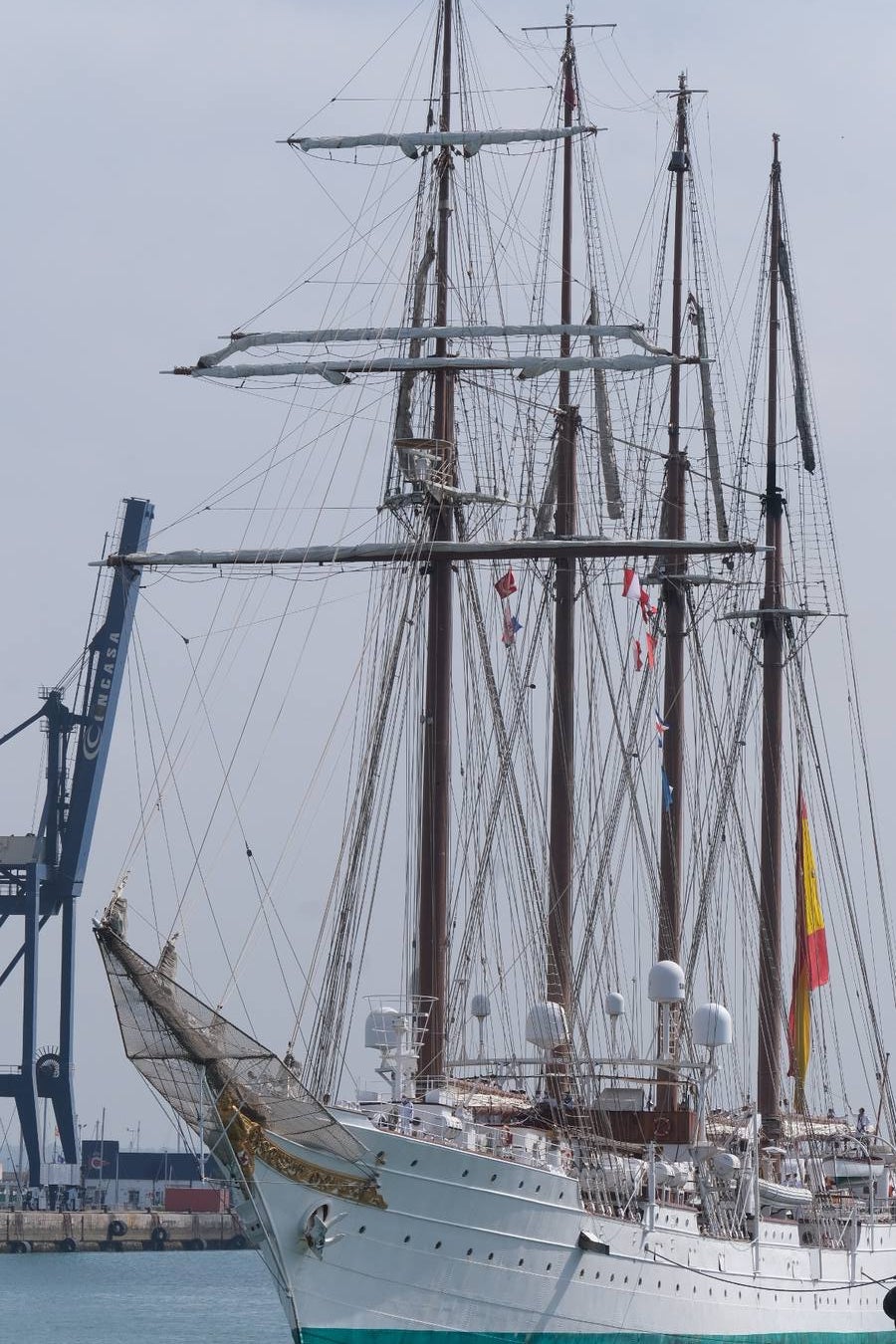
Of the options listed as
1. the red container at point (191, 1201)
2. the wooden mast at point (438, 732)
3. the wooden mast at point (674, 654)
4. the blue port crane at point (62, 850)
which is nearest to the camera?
the wooden mast at point (438, 732)

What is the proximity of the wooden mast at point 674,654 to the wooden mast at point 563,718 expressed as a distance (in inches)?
203

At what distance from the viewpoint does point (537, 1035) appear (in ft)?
200

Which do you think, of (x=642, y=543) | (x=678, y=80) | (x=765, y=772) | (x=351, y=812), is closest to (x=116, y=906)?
(x=351, y=812)

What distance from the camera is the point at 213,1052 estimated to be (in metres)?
52.0

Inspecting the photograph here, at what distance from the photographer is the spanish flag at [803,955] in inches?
3014

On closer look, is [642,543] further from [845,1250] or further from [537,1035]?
[845,1250]

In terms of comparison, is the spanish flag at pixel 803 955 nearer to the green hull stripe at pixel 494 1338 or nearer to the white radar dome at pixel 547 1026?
the green hull stripe at pixel 494 1338

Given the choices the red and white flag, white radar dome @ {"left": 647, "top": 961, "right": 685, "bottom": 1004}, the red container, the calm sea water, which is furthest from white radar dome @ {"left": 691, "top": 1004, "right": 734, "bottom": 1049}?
the red container

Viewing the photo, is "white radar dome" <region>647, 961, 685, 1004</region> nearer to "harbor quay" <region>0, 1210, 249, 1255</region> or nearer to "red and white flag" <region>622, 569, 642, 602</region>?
"red and white flag" <region>622, 569, 642, 602</region>

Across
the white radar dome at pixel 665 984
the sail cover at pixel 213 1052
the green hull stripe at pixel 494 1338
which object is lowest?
the green hull stripe at pixel 494 1338

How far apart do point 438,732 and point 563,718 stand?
27.9 feet

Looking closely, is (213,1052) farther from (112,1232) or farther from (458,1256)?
(112,1232)

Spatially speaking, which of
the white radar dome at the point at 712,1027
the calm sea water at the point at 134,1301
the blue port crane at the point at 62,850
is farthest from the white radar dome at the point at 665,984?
the blue port crane at the point at 62,850

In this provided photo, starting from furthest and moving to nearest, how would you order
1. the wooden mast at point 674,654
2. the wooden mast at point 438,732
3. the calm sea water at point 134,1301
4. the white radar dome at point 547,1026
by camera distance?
the calm sea water at point 134,1301 < the wooden mast at point 674,654 < the white radar dome at point 547,1026 < the wooden mast at point 438,732
